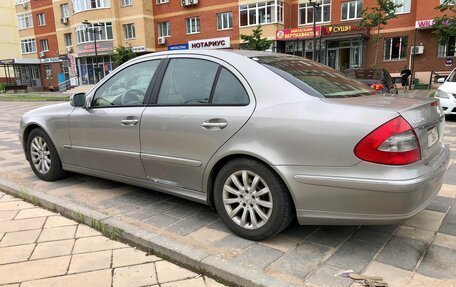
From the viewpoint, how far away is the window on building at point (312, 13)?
100 ft

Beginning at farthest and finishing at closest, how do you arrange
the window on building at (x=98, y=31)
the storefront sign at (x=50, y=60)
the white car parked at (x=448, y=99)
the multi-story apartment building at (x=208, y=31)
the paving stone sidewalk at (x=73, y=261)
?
1. the storefront sign at (x=50, y=60)
2. the window on building at (x=98, y=31)
3. the multi-story apartment building at (x=208, y=31)
4. the white car parked at (x=448, y=99)
5. the paving stone sidewalk at (x=73, y=261)

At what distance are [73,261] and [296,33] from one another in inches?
1155

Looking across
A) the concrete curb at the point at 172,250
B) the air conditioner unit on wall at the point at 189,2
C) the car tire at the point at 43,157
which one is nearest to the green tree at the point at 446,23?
the car tire at the point at 43,157

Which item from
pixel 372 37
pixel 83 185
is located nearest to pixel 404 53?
pixel 372 37

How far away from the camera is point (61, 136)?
480 centimetres

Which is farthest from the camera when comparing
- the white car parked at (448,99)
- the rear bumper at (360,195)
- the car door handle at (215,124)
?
the white car parked at (448,99)

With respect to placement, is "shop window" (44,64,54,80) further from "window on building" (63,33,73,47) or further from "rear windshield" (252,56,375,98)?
"rear windshield" (252,56,375,98)

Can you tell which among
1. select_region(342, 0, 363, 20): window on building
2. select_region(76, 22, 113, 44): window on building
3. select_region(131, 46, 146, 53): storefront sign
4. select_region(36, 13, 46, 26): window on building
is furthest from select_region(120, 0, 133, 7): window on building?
select_region(342, 0, 363, 20): window on building

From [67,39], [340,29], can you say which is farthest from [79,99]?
[67,39]

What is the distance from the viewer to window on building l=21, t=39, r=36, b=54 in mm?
49094

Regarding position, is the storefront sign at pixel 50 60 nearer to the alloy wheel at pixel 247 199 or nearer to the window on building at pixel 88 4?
the window on building at pixel 88 4

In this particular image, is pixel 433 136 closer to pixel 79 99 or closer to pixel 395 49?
pixel 79 99

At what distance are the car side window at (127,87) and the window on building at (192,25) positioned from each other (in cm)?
3388

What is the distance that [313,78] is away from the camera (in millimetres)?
3363
